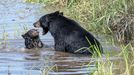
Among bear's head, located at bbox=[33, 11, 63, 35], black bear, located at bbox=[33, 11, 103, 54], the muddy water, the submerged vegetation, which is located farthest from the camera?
the submerged vegetation

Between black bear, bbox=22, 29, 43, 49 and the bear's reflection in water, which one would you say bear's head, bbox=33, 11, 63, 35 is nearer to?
black bear, bbox=22, 29, 43, 49

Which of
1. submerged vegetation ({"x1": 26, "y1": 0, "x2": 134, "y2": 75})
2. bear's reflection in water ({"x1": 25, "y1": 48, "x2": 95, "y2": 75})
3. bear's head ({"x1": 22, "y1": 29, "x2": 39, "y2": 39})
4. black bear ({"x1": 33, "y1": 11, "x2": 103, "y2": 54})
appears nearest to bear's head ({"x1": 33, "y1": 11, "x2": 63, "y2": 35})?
black bear ({"x1": 33, "y1": 11, "x2": 103, "y2": 54})

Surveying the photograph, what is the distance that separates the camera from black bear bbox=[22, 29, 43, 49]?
10664 millimetres

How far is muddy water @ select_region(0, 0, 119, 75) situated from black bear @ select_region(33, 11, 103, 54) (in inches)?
6.8

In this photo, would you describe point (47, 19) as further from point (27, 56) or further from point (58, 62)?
point (58, 62)

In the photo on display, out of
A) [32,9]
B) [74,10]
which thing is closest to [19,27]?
[74,10]

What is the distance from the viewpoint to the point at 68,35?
10086 mm

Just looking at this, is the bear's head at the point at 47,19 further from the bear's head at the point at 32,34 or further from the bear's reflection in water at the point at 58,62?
the bear's reflection in water at the point at 58,62

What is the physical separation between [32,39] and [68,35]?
1.03 metres

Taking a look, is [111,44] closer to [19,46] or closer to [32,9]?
[19,46]

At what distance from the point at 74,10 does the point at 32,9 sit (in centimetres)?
201

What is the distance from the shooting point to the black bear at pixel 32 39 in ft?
35.0

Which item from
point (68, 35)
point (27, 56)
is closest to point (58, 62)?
point (27, 56)

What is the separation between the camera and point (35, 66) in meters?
8.54
